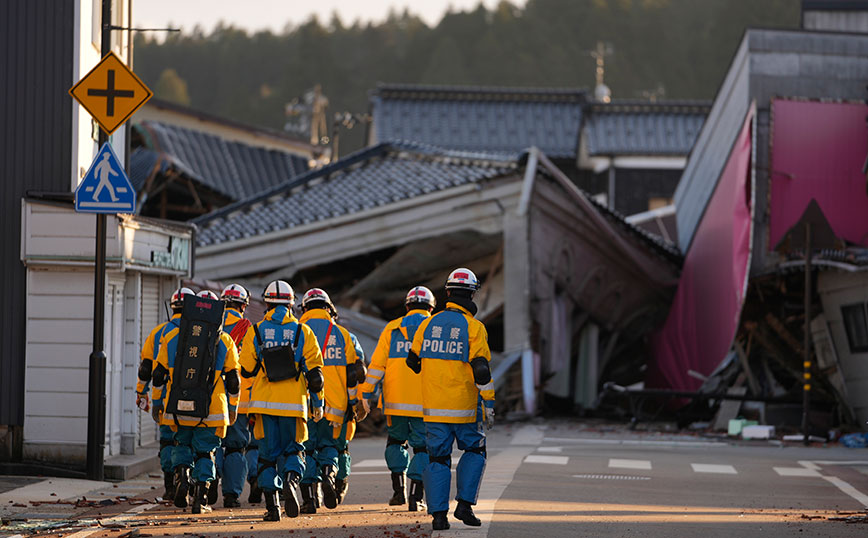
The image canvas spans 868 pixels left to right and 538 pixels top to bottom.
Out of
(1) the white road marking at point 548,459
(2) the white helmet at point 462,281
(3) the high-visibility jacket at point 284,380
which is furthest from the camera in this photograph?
(1) the white road marking at point 548,459

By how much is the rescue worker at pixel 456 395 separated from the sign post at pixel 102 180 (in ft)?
12.5

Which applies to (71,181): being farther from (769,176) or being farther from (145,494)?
(769,176)

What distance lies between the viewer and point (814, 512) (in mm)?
11141

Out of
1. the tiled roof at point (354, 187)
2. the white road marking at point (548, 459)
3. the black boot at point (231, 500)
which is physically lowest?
the white road marking at point (548, 459)

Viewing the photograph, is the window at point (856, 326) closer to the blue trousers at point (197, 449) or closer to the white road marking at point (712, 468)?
the white road marking at point (712, 468)

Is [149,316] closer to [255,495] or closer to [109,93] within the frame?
[109,93]

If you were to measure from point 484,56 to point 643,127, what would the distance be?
2987 centimetres

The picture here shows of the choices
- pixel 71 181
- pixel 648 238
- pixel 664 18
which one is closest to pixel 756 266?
pixel 648 238

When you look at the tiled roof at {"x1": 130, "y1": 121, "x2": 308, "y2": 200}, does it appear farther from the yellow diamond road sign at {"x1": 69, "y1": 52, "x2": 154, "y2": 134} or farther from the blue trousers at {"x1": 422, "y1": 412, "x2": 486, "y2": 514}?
the blue trousers at {"x1": 422, "y1": 412, "x2": 486, "y2": 514}

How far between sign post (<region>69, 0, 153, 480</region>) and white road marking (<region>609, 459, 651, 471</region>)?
6.69 metres

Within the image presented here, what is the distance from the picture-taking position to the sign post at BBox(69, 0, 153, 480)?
1187 cm

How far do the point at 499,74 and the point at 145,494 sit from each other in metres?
64.9

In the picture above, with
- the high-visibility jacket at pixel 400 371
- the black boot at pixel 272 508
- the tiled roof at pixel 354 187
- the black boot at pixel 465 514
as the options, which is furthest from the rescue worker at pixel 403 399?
the tiled roof at pixel 354 187

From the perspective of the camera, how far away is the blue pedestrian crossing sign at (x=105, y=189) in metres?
11.8
